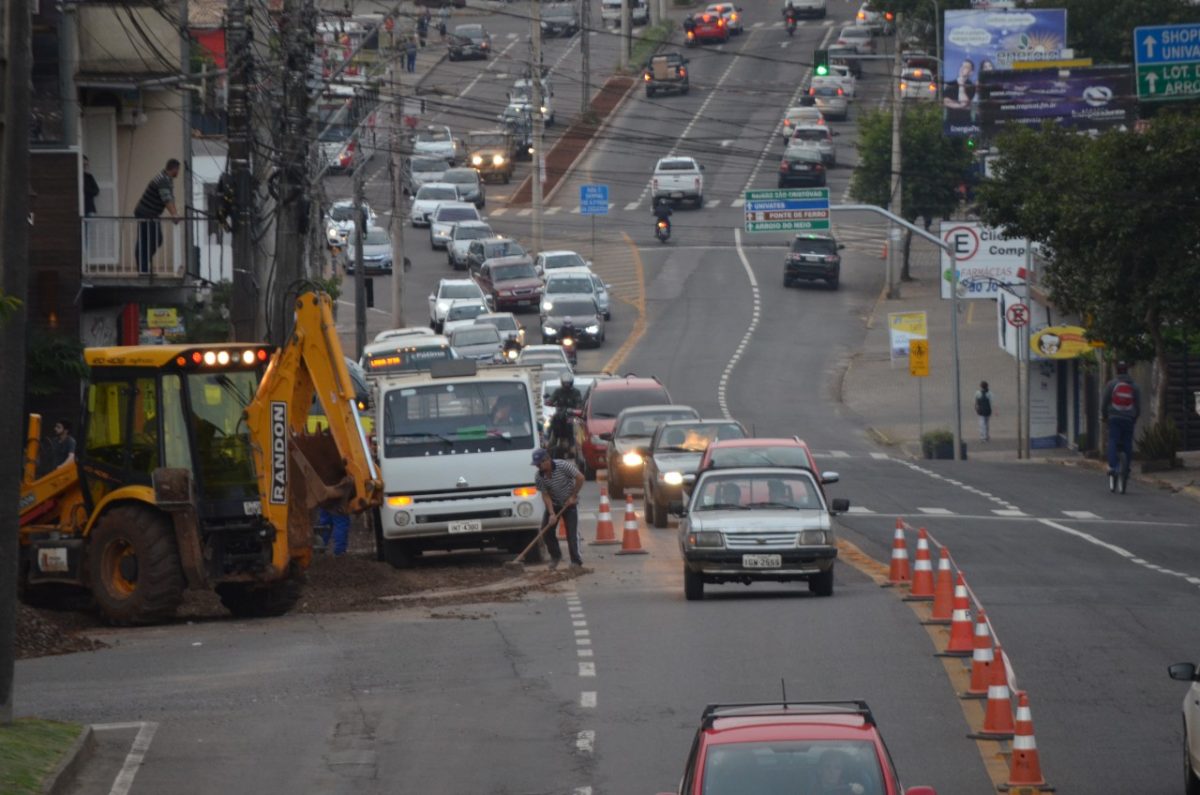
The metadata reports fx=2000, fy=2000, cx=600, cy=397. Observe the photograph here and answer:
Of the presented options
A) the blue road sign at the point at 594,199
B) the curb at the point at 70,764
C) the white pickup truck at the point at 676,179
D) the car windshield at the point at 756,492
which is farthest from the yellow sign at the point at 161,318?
the white pickup truck at the point at 676,179

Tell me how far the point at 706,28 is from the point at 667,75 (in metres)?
8.15

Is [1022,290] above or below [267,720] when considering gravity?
above

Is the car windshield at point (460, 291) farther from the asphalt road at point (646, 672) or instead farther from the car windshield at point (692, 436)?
the car windshield at point (692, 436)

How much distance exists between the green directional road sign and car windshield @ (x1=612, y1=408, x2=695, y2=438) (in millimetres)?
19958

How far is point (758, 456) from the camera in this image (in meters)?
25.5

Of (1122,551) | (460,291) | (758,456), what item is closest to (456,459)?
(758,456)

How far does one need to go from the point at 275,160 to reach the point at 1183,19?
48.8m

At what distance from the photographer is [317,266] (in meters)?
40.4

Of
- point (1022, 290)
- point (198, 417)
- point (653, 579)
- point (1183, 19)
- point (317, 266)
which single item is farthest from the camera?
point (1183, 19)

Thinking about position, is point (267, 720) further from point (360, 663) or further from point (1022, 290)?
point (1022, 290)

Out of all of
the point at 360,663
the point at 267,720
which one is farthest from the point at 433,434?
the point at 267,720

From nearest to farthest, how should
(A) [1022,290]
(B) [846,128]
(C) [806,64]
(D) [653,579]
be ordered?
(D) [653,579], (A) [1022,290], (B) [846,128], (C) [806,64]

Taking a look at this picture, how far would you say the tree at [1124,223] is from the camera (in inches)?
1465

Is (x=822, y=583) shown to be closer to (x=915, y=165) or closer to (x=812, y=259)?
(x=812, y=259)
